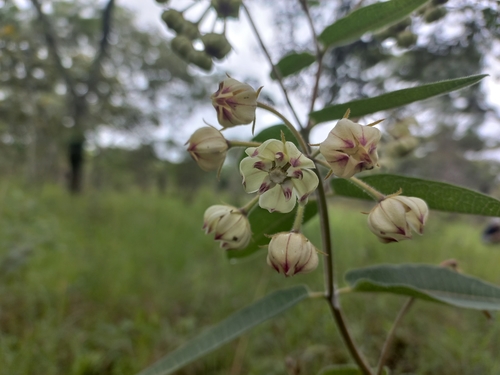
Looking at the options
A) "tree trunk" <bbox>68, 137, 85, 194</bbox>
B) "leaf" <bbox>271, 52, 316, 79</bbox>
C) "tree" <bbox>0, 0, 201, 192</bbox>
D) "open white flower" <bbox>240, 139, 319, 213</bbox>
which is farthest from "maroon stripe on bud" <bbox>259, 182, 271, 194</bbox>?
"tree trunk" <bbox>68, 137, 85, 194</bbox>

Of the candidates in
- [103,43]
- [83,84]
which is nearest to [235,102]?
[103,43]

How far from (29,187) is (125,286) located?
4626mm

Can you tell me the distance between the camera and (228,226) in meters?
0.68

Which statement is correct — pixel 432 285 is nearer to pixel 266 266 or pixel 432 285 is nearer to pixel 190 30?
pixel 190 30

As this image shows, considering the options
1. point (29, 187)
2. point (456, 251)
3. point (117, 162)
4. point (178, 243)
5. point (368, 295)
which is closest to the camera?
point (368, 295)

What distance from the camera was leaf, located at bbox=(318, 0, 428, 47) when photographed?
0.72 meters

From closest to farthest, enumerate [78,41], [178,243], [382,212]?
[382,212] < [178,243] < [78,41]

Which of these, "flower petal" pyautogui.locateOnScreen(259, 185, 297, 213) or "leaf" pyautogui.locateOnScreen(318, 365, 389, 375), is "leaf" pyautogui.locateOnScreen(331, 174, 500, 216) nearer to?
"flower petal" pyautogui.locateOnScreen(259, 185, 297, 213)

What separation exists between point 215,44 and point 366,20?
0.38m

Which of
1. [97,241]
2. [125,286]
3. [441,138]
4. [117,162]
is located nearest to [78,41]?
[117,162]

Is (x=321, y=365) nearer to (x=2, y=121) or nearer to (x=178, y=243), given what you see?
(x=178, y=243)

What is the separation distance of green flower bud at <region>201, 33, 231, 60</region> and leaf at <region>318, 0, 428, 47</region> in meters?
0.25

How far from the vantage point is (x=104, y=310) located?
7.63ft

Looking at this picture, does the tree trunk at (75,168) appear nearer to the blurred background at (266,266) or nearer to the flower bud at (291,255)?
the blurred background at (266,266)
